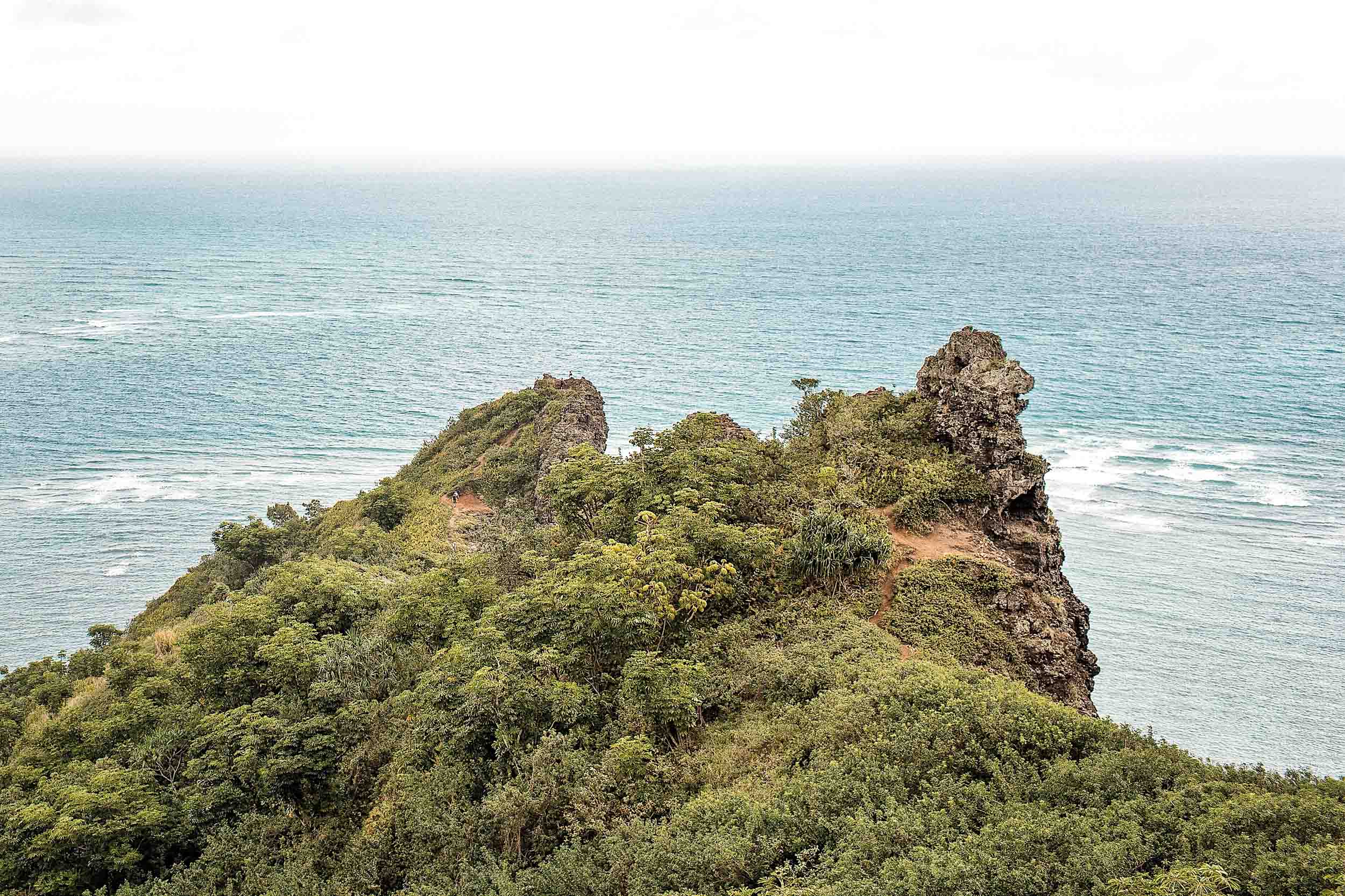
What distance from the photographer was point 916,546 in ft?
87.0

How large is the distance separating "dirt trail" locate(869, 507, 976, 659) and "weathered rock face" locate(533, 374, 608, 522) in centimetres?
2315

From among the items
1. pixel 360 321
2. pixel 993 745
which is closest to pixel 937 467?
pixel 993 745

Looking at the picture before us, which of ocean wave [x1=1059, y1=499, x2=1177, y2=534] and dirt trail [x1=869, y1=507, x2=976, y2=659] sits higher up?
dirt trail [x1=869, y1=507, x2=976, y2=659]

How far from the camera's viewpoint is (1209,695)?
138 feet

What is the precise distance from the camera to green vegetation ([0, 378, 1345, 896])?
586 inches

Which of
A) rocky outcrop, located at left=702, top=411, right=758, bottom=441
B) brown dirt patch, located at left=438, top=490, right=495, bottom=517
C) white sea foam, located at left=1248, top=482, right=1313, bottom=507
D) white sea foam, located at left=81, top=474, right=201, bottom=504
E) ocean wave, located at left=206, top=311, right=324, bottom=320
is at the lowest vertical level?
white sea foam, located at left=81, top=474, right=201, bottom=504

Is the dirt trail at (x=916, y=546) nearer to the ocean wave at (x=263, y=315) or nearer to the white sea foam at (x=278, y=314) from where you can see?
the white sea foam at (x=278, y=314)

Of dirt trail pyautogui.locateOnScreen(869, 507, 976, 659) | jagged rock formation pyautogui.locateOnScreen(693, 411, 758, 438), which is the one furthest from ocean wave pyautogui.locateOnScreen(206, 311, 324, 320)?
dirt trail pyautogui.locateOnScreen(869, 507, 976, 659)

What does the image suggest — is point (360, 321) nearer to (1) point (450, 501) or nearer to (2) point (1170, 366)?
(1) point (450, 501)

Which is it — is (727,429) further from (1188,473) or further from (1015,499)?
(1188,473)

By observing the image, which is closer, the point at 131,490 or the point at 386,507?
the point at 386,507

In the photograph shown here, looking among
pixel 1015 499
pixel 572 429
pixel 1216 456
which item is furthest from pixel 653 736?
pixel 1216 456

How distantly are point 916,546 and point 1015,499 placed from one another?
4.62m

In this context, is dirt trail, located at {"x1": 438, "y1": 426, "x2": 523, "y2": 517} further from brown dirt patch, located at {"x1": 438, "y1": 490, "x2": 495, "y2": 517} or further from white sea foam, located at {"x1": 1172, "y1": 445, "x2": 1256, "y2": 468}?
white sea foam, located at {"x1": 1172, "y1": 445, "x2": 1256, "y2": 468}
